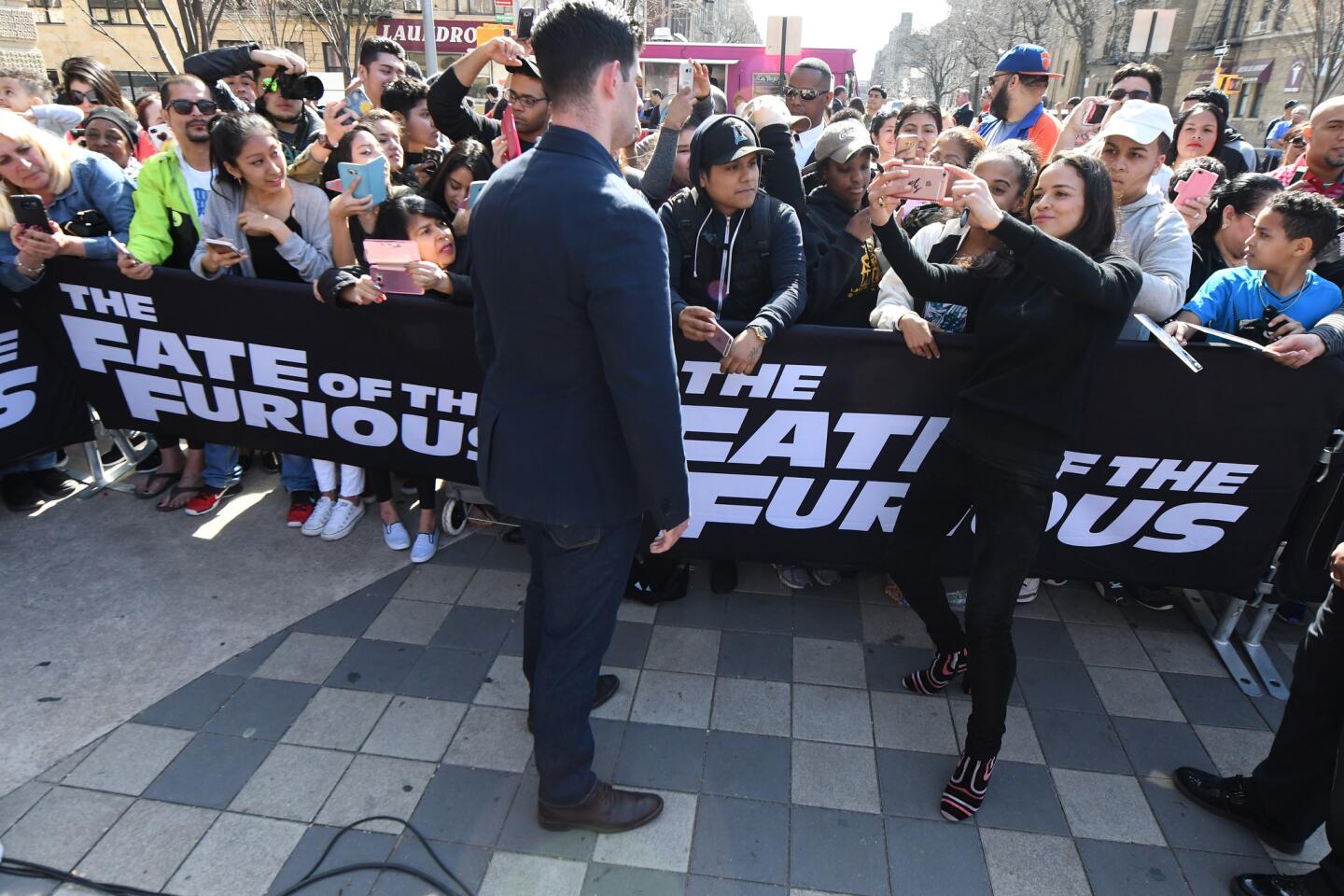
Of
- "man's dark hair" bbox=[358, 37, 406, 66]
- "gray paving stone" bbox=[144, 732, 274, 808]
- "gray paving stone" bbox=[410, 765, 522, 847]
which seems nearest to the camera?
"gray paving stone" bbox=[410, 765, 522, 847]

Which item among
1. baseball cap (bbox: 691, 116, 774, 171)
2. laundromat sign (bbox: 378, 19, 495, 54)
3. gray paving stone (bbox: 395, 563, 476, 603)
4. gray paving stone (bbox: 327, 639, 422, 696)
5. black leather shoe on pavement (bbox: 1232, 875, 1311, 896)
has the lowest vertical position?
gray paving stone (bbox: 395, 563, 476, 603)

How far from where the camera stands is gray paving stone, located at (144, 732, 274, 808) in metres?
2.56

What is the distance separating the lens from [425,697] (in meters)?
3.04

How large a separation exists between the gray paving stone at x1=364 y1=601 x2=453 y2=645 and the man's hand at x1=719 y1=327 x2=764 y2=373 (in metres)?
1.80

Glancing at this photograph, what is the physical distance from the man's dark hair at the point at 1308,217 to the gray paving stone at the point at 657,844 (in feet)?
10.3

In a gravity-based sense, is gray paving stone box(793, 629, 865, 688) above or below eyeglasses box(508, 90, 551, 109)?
below

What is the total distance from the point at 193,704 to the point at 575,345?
2.30 metres

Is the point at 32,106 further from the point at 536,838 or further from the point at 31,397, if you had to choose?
the point at 536,838

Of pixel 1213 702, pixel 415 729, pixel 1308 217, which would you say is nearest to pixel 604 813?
pixel 415 729

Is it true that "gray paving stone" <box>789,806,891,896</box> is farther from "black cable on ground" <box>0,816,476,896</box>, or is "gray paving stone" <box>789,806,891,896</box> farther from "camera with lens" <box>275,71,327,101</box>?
"camera with lens" <box>275,71,327,101</box>

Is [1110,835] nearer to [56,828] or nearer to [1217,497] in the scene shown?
[1217,497]

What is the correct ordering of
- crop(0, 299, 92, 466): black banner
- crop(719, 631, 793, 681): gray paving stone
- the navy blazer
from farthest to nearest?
crop(0, 299, 92, 466): black banner → crop(719, 631, 793, 681): gray paving stone → the navy blazer

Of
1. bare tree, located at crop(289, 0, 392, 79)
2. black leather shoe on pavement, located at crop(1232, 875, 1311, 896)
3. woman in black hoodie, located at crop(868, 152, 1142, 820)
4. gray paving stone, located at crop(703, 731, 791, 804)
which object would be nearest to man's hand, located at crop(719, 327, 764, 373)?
woman in black hoodie, located at crop(868, 152, 1142, 820)

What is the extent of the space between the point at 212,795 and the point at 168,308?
2.49 metres
